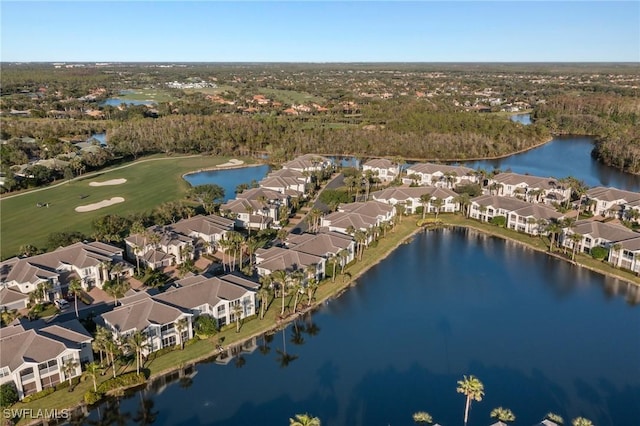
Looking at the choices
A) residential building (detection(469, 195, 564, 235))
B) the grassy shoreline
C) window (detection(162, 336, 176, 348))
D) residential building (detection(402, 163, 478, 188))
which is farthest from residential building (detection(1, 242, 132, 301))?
residential building (detection(402, 163, 478, 188))

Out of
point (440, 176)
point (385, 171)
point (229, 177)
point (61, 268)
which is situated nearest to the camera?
point (61, 268)

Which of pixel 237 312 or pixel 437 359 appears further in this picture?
pixel 237 312

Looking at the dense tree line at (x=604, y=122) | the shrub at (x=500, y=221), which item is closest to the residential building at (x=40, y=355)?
the shrub at (x=500, y=221)

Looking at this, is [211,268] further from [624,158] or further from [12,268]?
[624,158]

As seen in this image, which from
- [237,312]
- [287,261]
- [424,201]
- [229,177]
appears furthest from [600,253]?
[229,177]

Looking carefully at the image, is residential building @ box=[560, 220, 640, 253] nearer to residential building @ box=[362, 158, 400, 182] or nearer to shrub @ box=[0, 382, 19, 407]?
residential building @ box=[362, 158, 400, 182]

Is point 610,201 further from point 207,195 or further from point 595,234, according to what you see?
point 207,195
